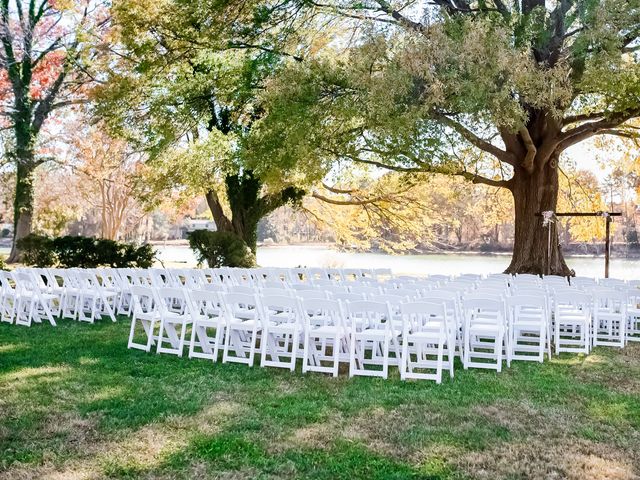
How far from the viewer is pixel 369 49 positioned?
1342cm

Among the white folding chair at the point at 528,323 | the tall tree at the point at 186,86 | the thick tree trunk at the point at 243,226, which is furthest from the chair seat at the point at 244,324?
the thick tree trunk at the point at 243,226

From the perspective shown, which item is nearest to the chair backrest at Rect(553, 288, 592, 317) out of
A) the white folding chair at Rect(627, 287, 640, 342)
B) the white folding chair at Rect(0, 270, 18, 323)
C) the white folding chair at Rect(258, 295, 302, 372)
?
the white folding chair at Rect(627, 287, 640, 342)

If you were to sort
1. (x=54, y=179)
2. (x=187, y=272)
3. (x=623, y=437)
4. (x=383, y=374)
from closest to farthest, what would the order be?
(x=623, y=437)
(x=383, y=374)
(x=187, y=272)
(x=54, y=179)

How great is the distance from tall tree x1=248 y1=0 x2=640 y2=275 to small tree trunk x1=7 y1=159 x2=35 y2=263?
11942 millimetres

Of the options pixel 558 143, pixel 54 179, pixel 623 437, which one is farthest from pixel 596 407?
pixel 54 179

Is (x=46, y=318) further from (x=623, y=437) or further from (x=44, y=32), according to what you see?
(x=44, y=32)

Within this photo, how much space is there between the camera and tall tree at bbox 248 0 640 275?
42.1 feet

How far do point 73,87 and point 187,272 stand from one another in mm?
18267

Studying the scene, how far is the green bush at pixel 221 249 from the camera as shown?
20.5 metres

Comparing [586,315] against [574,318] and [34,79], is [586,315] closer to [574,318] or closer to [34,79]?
[574,318]

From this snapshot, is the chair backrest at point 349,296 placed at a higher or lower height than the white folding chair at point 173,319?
higher

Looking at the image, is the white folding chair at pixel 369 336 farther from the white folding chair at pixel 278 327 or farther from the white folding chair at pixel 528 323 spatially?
the white folding chair at pixel 528 323

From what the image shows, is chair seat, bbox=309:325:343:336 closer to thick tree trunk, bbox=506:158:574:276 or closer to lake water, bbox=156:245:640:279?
thick tree trunk, bbox=506:158:574:276

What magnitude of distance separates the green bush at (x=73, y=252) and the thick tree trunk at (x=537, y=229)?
37.4 feet
